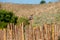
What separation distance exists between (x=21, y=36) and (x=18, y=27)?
13.2 inches

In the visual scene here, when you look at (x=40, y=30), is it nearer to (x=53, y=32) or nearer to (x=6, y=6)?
(x=53, y=32)

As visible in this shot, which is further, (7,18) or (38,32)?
(7,18)

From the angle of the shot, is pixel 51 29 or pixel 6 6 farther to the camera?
pixel 6 6

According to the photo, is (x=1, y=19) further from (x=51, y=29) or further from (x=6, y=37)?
(x=51, y=29)

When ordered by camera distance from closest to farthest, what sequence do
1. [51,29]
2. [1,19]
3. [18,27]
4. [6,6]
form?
[51,29], [18,27], [1,19], [6,6]

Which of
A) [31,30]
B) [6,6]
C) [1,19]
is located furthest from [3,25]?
[6,6]

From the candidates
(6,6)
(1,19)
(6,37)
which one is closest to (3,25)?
(1,19)

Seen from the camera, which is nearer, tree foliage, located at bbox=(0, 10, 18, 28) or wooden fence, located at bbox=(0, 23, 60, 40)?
wooden fence, located at bbox=(0, 23, 60, 40)

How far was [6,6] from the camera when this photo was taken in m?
42.0

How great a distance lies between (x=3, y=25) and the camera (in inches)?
862

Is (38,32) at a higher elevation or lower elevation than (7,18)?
higher

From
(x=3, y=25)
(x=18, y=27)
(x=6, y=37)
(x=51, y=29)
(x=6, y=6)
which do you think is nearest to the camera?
(x=51, y=29)

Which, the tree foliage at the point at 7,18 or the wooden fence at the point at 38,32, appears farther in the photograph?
the tree foliage at the point at 7,18

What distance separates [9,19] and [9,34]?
58.2ft
